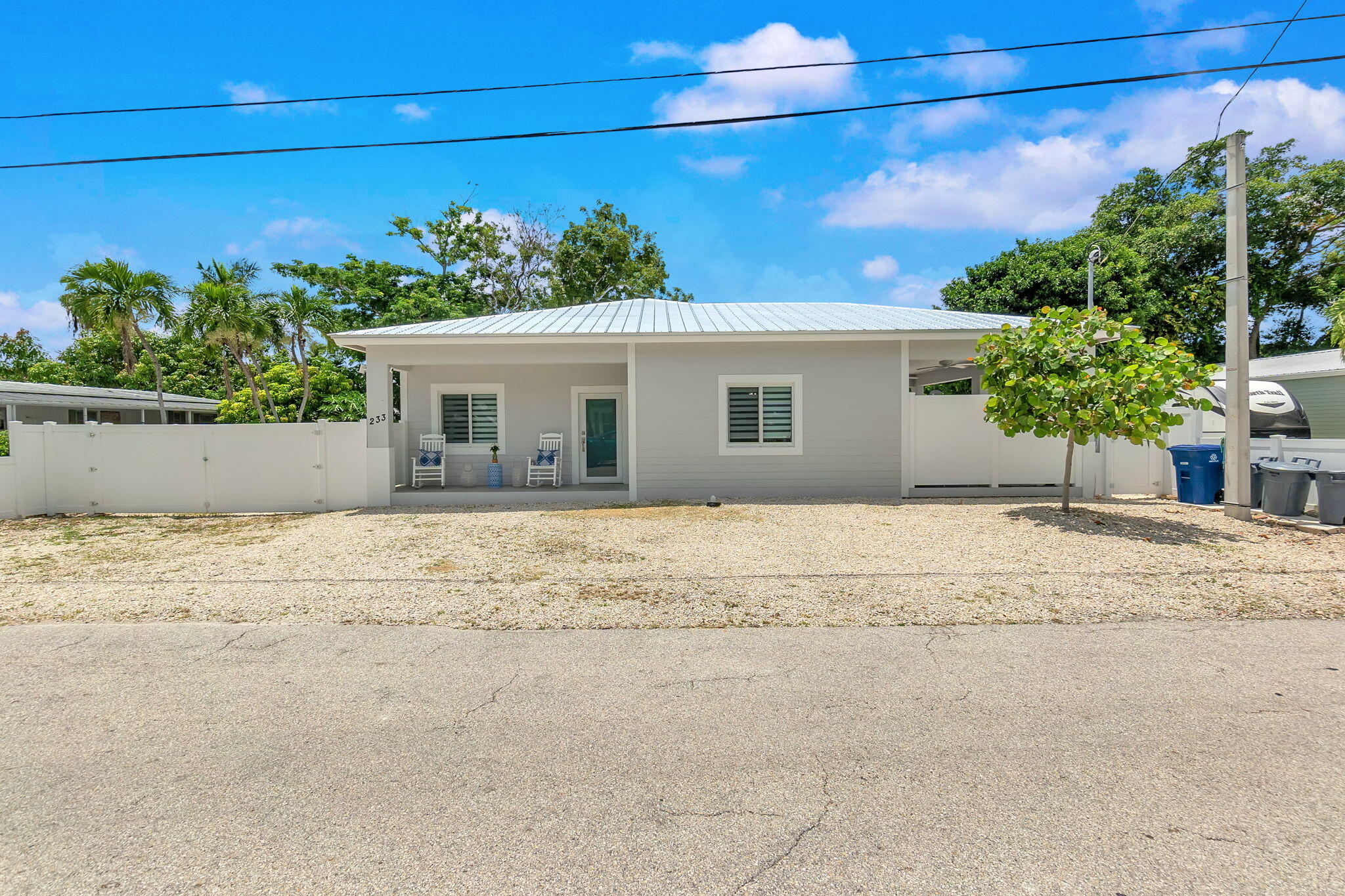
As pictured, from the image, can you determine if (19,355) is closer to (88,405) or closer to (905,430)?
(88,405)

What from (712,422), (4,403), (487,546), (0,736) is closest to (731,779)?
(0,736)

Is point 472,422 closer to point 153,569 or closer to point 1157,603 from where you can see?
point 153,569

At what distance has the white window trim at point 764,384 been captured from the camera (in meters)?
11.9

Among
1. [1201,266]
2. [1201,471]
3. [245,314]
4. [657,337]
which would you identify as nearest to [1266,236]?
[1201,266]

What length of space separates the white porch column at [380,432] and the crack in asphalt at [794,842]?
1005 centimetres

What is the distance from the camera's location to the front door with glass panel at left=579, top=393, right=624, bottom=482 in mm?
13820

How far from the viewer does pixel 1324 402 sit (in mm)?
15953

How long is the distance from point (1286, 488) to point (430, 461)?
44.5 feet

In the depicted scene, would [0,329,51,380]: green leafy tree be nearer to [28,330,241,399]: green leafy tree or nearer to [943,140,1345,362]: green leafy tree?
[28,330,241,399]: green leafy tree

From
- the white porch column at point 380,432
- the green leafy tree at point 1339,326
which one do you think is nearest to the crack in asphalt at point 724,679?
the white porch column at point 380,432

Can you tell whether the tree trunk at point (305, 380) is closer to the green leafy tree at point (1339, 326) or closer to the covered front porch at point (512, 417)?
the covered front porch at point (512, 417)

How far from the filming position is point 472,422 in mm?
13703

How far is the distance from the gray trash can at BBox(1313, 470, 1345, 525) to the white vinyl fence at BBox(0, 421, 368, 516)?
1360 cm

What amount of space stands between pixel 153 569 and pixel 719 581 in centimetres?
579
